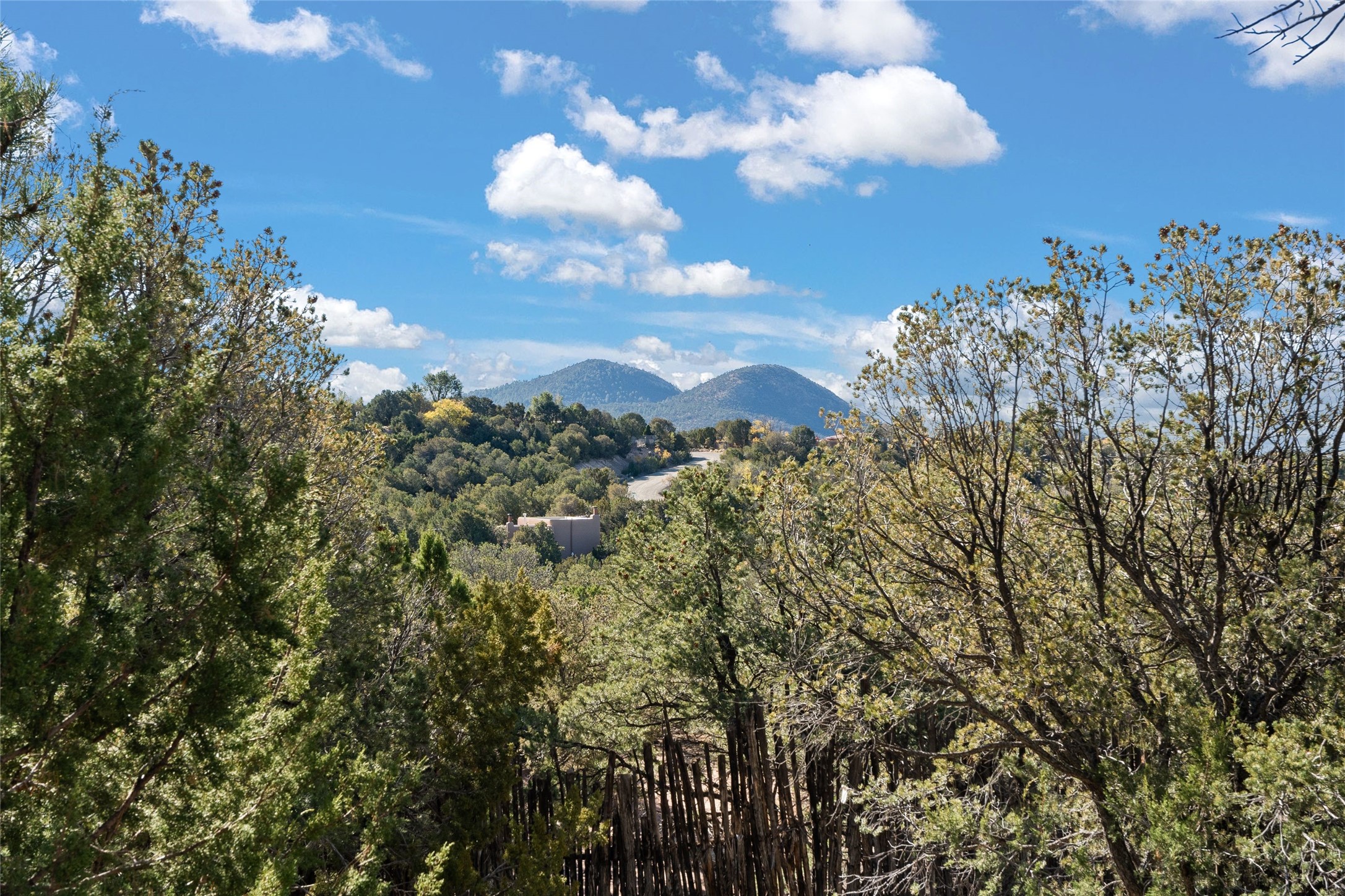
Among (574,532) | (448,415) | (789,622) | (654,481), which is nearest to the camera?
(789,622)

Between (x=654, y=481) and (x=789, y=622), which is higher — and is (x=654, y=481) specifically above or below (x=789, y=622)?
above

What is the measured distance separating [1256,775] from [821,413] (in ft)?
12.7

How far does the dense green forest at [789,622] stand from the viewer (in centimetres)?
325

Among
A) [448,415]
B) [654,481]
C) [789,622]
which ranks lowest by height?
[789,622]

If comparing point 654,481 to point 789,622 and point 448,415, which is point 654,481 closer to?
point 448,415

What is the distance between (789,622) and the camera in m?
9.49

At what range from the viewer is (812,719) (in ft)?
20.2

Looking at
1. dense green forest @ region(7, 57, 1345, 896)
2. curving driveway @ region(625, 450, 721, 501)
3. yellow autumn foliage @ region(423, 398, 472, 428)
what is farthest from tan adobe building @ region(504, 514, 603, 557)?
dense green forest @ region(7, 57, 1345, 896)

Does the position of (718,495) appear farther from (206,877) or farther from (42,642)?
(42,642)

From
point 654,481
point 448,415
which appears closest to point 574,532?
point 448,415

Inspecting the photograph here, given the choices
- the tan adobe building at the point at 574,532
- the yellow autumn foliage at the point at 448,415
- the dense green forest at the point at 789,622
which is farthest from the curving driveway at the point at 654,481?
the dense green forest at the point at 789,622

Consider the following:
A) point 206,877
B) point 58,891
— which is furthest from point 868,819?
point 58,891

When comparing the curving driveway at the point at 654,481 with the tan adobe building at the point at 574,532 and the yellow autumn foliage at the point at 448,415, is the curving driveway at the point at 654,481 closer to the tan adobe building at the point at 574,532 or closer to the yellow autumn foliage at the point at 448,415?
the tan adobe building at the point at 574,532

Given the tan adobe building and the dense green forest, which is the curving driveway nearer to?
the tan adobe building
